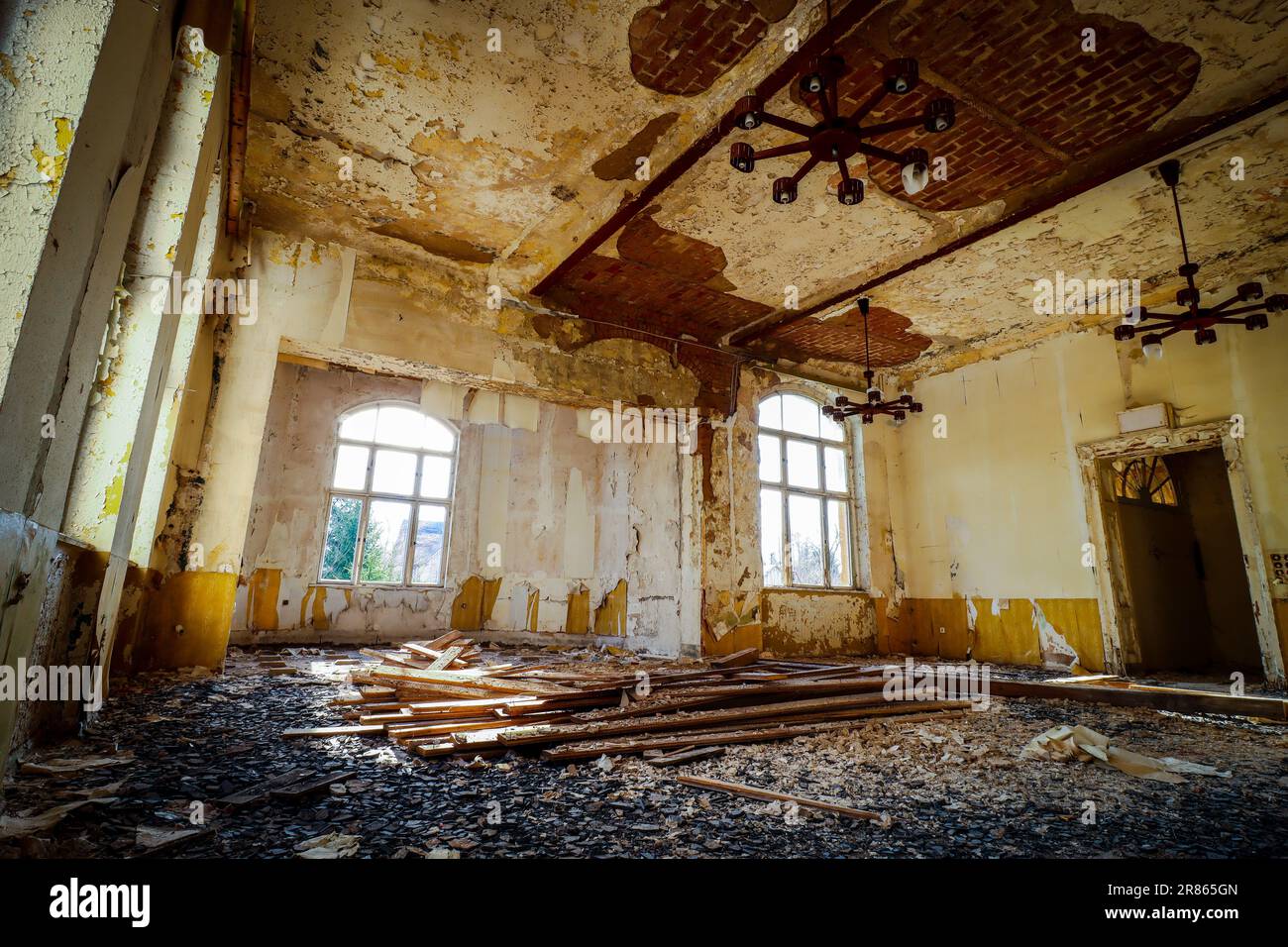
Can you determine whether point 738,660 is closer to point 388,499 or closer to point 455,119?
point 455,119

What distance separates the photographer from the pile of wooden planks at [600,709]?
2.92 metres

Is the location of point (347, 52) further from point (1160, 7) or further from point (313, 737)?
point (1160, 7)

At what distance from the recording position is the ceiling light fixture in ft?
9.58

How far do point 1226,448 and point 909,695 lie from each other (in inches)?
176

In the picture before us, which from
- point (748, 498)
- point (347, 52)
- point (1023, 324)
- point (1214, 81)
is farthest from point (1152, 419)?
point (347, 52)

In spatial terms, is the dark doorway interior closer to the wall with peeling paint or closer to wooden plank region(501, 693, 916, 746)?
the wall with peeling paint

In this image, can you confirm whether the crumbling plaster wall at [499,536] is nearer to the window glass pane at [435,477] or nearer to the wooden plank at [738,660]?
the window glass pane at [435,477]

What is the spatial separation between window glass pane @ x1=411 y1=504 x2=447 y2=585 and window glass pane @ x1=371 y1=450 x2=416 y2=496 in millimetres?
382

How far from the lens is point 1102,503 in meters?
6.67

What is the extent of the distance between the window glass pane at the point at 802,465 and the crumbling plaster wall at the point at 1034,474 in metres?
1.37

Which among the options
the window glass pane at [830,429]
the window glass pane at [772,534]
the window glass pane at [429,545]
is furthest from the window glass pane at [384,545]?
the window glass pane at [830,429]

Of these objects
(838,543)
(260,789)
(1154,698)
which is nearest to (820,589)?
(838,543)

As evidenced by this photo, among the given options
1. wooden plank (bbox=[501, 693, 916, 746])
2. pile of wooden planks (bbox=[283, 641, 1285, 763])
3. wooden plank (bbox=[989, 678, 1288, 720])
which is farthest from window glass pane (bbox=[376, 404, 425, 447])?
wooden plank (bbox=[989, 678, 1288, 720])

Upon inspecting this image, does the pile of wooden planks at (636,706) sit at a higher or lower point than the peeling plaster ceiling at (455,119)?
lower
